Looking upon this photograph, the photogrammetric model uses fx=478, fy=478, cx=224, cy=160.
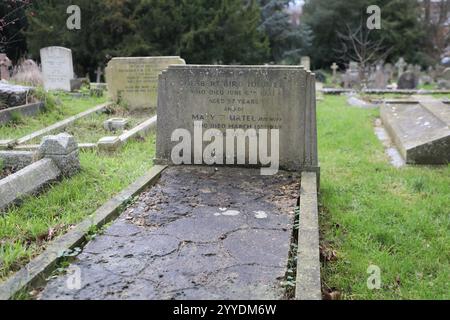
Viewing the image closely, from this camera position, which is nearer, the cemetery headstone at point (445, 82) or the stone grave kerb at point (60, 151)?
the stone grave kerb at point (60, 151)

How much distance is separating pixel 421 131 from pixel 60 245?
19.4 feet

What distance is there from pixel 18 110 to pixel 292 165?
5.79 meters

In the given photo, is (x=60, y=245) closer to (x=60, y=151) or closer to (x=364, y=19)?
(x=60, y=151)

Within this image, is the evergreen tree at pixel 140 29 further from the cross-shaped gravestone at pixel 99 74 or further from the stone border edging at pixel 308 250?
the stone border edging at pixel 308 250

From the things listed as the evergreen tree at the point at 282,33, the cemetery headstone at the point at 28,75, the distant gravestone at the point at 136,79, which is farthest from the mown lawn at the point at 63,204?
the evergreen tree at the point at 282,33

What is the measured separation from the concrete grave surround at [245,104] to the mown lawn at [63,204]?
2.14 feet

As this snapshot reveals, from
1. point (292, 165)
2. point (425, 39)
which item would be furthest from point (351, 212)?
point (425, 39)

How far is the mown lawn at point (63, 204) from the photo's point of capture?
11.5 ft

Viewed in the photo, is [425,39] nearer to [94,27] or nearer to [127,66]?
[94,27]

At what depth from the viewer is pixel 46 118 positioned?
9.32 meters

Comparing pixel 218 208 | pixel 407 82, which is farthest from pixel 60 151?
pixel 407 82

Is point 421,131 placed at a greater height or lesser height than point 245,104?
lesser
